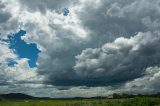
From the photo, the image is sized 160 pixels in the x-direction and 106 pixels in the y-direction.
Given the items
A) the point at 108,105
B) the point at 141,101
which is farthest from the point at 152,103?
the point at 108,105

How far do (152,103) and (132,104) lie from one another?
13.4 meters

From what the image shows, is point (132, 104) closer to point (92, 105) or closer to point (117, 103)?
point (117, 103)

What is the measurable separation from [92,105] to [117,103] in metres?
14.6

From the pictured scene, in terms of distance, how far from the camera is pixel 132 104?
11594cm

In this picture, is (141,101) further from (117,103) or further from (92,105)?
(92,105)

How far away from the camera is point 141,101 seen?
396ft

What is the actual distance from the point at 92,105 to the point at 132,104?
20.1 meters

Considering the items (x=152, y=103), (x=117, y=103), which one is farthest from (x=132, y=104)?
(x=152, y=103)

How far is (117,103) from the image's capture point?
11975 cm

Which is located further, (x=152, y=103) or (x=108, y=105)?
(x=152, y=103)

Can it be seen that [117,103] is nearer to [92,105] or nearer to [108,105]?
[108,105]

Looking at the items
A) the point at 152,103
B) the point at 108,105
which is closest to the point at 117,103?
the point at 108,105

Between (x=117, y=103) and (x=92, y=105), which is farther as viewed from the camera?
(x=92, y=105)

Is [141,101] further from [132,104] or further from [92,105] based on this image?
[92,105]
